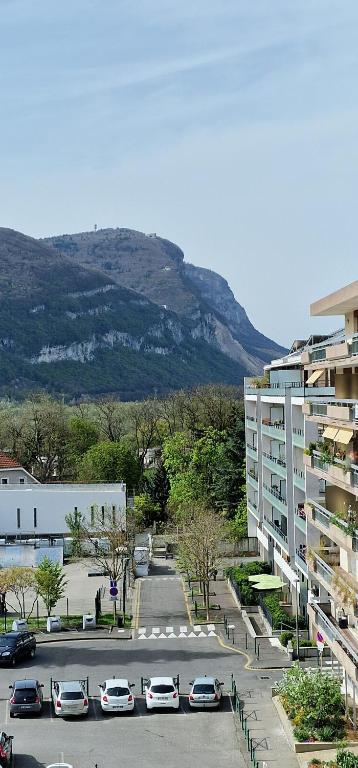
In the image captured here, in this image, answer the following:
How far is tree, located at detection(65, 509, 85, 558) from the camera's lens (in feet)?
224

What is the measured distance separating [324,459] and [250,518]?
125 feet

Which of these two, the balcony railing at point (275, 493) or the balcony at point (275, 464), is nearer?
the balcony at point (275, 464)

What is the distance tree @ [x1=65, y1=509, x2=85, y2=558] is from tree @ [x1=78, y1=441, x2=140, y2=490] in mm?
13263

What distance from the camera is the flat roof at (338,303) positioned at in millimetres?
27998

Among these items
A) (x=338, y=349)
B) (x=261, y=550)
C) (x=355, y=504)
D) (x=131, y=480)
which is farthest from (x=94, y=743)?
(x=131, y=480)

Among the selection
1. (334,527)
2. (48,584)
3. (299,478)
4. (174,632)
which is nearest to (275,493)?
(299,478)

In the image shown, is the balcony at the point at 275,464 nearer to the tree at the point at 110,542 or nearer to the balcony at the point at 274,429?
the balcony at the point at 274,429

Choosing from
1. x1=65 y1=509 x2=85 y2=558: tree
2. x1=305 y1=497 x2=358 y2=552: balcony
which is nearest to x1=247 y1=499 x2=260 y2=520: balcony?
x1=65 y1=509 x2=85 y2=558: tree

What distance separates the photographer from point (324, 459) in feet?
102

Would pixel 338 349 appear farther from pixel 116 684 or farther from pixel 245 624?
pixel 245 624

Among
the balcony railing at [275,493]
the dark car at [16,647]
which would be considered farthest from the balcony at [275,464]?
the dark car at [16,647]

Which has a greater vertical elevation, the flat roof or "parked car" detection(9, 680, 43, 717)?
the flat roof

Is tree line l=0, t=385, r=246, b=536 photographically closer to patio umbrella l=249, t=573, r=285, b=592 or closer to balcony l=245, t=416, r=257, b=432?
balcony l=245, t=416, r=257, b=432

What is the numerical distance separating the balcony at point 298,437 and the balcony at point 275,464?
291cm
